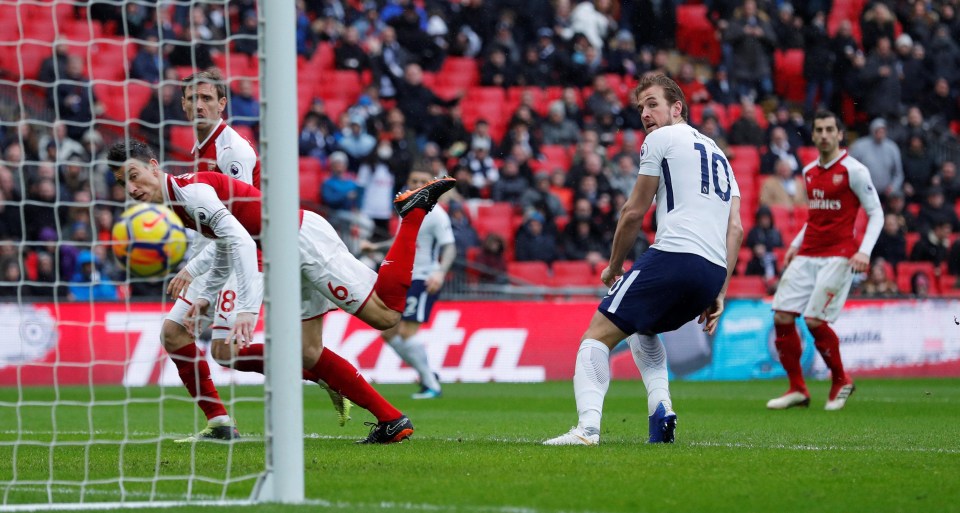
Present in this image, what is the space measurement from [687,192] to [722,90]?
52.9 ft

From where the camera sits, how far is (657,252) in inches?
279

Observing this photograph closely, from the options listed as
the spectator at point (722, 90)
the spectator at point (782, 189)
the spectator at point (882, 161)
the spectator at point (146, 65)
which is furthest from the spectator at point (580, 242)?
the spectator at point (146, 65)

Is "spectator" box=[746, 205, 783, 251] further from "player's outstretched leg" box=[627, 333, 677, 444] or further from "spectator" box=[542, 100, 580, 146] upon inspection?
"player's outstretched leg" box=[627, 333, 677, 444]

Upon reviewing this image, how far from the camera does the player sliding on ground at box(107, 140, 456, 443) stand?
689cm

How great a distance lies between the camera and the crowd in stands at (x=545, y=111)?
17.3m

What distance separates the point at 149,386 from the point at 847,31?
14143 mm

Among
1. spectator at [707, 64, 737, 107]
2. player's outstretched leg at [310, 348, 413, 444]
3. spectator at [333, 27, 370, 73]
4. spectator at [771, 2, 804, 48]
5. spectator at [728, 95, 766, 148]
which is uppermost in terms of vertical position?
spectator at [771, 2, 804, 48]

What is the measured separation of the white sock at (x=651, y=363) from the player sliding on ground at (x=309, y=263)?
4.66 ft

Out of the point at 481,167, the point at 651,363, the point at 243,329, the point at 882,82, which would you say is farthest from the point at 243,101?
the point at 243,329

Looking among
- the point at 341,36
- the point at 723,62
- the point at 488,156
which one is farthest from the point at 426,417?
the point at 723,62

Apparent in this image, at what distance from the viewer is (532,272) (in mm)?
18031

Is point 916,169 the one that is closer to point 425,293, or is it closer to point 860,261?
point 425,293

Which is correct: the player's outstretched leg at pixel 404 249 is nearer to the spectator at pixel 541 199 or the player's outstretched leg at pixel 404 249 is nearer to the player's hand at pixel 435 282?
the player's hand at pixel 435 282

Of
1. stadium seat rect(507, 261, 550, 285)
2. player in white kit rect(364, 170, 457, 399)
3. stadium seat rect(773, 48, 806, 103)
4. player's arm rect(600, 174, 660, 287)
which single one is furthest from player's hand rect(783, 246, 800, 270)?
stadium seat rect(773, 48, 806, 103)
